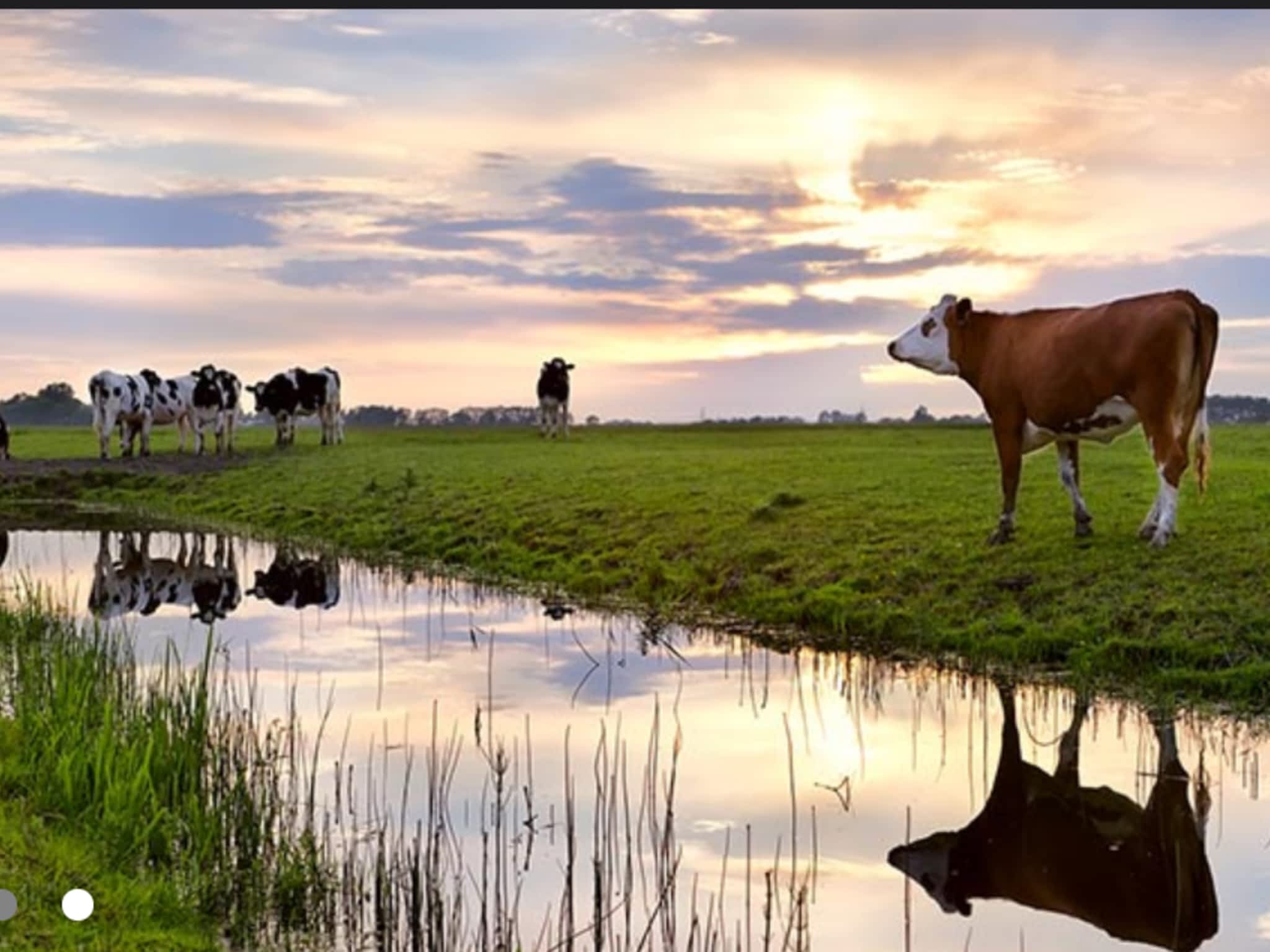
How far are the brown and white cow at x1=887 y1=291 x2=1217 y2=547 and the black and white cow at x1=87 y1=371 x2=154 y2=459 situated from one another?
31729mm

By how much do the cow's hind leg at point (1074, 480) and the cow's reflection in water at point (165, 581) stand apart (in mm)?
11083

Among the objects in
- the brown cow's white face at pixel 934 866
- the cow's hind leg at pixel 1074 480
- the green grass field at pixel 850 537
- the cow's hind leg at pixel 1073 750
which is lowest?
the brown cow's white face at pixel 934 866

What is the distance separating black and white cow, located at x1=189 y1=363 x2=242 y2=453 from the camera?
46.3m

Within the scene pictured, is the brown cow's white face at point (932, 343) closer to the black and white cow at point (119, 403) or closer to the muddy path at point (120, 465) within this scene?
the muddy path at point (120, 465)

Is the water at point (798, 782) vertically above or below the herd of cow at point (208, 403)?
below

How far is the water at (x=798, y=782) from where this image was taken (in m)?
7.85

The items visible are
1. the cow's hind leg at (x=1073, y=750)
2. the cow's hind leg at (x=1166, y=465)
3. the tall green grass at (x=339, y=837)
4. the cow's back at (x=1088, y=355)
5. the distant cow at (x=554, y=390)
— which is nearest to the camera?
the tall green grass at (x=339, y=837)

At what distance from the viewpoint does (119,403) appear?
43.8m

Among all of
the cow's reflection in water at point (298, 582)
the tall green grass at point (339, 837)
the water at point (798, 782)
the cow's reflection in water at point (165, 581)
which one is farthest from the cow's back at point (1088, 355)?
the cow's reflection in water at point (165, 581)

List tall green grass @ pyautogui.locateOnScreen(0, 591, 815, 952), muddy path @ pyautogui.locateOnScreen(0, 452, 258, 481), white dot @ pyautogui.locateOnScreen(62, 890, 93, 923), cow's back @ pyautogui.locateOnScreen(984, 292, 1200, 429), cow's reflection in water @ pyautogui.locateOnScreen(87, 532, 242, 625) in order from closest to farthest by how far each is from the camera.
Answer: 1. white dot @ pyautogui.locateOnScreen(62, 890, 93, 923)
2. tall green grass @ pyautogui.locateOnScreen(0, 591, 815, 952)
3. cow's back @ pyautogui.locateOnScreen(984, 292, 1200, 429)
4. cow's reflection in water @ pyautogui.locateOnScreen(87, 532, 242, 625)
5. muddy path @ pyautogui.locateOnScreen(0, 452, 258, 481)

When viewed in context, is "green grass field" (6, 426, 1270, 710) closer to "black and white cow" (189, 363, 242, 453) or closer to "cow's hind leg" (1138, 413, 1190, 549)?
"cow's hind leg" (1138, 413, 1190, 549)

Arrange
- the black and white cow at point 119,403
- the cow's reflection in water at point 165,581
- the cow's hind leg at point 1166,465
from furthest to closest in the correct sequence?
the black and white cow at point 119,403
the cow's reflection in water at point 165,581
the cow's hind leg at point 1166,465

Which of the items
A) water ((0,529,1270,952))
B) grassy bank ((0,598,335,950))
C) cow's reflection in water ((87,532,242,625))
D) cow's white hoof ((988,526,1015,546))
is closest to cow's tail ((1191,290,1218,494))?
cow's white hoof ((988,526,1015,546))

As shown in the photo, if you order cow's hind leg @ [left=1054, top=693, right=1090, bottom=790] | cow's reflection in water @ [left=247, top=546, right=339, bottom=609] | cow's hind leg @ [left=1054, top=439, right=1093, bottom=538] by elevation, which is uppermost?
cow's hind leg @ [left=1054, top=439, right=1093, bottom=538]
